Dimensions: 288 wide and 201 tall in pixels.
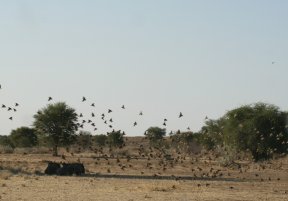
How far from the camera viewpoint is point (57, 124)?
79562 mm

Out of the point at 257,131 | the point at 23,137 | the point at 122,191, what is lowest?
the point at 122,191

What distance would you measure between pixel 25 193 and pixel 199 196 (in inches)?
300

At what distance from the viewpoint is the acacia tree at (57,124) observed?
78.9 metres

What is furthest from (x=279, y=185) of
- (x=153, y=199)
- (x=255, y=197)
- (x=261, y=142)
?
(x=261, y=142)

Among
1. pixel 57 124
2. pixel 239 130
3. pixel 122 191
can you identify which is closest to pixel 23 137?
pixel 57 124

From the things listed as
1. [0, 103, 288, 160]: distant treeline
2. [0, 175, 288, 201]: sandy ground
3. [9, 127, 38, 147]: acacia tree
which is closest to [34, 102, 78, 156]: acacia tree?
[0, 103, 288, 160]: distant treeline

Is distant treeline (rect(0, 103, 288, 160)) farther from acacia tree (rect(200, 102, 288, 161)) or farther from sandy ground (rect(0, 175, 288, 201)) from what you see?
sandy ground (rect(0, 175, 288, 201))

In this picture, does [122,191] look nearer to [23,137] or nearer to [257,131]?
[257,131]

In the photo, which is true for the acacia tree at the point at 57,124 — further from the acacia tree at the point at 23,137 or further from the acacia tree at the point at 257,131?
the acacia tree at the point at 23,137

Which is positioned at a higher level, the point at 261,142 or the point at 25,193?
the point at 261,142

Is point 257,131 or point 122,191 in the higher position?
point 257,131

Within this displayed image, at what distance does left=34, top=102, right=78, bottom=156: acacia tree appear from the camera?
78938 millimetres

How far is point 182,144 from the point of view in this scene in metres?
112

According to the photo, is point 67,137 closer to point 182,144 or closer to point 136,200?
point 182,144
